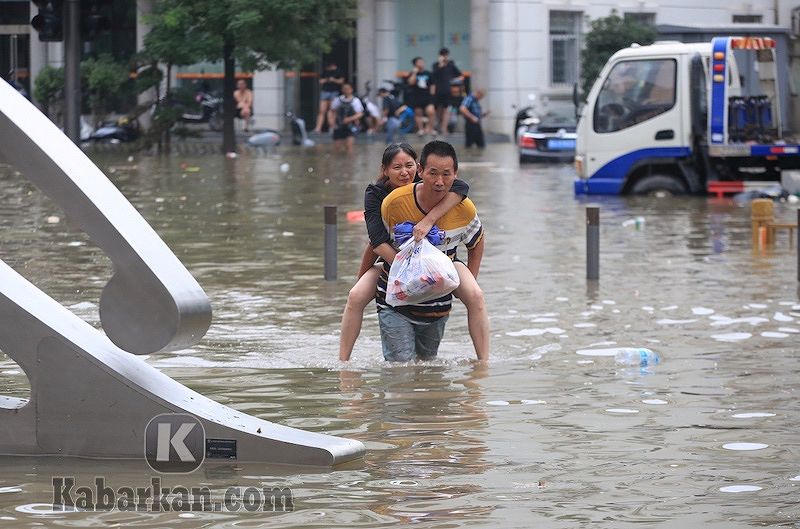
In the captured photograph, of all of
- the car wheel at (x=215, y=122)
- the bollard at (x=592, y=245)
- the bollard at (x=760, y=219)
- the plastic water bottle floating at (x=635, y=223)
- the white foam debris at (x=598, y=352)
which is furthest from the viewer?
the car wheel at (x=215, y=122)

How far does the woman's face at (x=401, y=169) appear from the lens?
32.3ft

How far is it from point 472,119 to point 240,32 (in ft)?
27.1

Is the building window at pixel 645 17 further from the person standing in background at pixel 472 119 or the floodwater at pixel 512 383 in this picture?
the floodwater at pixel 512 383

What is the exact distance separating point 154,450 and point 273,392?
2162mm

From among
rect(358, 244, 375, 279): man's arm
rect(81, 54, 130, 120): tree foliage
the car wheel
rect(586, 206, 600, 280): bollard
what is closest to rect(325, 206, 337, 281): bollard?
rect(586, 206, 600, 280): bollard

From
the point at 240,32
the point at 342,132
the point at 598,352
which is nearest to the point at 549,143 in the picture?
the point at 240,32

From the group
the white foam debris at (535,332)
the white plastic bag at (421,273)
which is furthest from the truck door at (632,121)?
the white plastic bag at (421,273)

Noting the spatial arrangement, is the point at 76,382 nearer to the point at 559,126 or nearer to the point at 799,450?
the point at 799,450

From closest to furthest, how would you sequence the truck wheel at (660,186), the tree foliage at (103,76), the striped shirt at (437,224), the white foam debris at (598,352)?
the striped shirt at (437,224) → the white foam debris at (598,352) → the truck wheel at (660,186) → the tree foliage at (103,76)

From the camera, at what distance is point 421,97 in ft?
153

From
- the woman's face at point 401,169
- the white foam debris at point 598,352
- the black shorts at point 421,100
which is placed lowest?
the white foam debris at point 598,352

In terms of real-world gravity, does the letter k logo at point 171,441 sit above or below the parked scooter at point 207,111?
below

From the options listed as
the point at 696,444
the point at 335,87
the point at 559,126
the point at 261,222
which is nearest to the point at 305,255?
the point at 261,222

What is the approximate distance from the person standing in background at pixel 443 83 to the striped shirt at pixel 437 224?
35.5m
